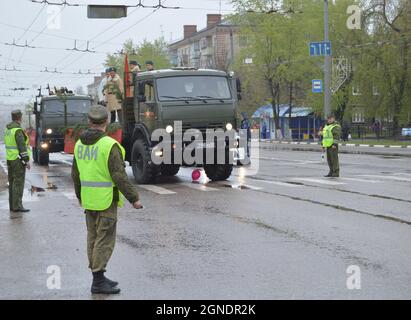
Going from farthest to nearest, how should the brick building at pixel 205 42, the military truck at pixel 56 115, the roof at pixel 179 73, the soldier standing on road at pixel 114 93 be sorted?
the brick building at pixel 205 42 < the military truck at pixel 56 115 < the soldier standing on road at pixel 114 93 < the roof at pixel 179 73

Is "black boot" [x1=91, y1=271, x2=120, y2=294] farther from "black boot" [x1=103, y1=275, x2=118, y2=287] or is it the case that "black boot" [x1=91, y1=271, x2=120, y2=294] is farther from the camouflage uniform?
the camouflage uniform

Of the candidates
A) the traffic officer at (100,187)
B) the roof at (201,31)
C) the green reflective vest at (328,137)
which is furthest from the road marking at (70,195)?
the roof at (201,31)

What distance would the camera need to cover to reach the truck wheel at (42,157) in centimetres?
2667

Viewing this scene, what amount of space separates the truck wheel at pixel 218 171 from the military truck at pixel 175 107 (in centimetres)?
24

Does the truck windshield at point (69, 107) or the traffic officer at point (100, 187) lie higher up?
the truck windshield at point (69, 107)

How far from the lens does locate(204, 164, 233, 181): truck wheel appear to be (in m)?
17.8

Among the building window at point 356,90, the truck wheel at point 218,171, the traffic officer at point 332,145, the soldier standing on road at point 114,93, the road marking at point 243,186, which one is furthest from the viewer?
the building window at point 356,90

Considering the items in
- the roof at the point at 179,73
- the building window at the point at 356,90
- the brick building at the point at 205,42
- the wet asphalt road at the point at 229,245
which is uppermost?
the brick building at the point at 205,42

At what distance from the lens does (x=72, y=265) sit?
758 cm

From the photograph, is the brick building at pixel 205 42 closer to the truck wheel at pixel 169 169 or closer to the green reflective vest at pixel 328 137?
the truck wheel at pixel 169 169

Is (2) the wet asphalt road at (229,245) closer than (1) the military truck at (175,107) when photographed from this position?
Yes

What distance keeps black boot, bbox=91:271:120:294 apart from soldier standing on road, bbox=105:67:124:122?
12.0 metres

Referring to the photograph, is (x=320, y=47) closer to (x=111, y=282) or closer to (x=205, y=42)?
(x=111, y=282)
